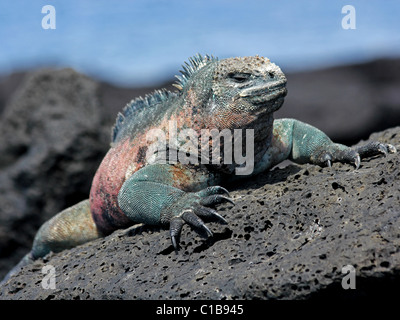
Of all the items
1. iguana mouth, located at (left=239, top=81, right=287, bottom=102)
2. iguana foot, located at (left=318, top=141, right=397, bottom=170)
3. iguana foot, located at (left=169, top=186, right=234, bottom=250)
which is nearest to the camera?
iguana foot, located at (left=169, top=186, right=234, bottom=250)

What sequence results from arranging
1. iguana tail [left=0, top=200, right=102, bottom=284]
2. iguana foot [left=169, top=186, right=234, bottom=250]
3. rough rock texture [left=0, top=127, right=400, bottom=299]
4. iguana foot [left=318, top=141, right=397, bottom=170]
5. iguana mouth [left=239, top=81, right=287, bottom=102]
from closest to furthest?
rough rock texture [left=0, top=127, right=400, bottom=299], iguana foot [left=169, top=186, right=234, bottom=250], iguana mouth [left=239, top=81, right=287, bottom=102], iguana foot [left=318, top=141, right=397, bottom=170], iguana tail [left=0, top=200, right=102, bottom=284]

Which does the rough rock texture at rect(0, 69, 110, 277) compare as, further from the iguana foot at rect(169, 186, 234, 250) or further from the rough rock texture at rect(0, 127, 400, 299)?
the iguana foot at rect(169, 186, 234, 250)

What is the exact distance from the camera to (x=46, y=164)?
723cm

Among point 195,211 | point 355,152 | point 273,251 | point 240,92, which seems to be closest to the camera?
point 273,251

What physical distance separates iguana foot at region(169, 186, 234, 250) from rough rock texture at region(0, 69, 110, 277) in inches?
156

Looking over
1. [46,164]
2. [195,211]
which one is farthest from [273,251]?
[46,164]

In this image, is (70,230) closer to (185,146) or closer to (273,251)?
(185,146)

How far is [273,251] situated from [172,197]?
0.84 m

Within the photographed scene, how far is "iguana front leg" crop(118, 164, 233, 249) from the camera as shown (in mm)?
3572

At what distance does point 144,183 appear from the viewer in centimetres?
390

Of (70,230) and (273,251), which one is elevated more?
(273,251)

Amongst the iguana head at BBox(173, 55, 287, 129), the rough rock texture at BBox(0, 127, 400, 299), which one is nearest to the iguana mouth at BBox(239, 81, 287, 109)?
the iguana head at BBox(173, 55, 287, 129)

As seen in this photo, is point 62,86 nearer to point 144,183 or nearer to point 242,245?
point 144,183

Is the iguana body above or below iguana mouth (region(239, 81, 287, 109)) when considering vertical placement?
below
